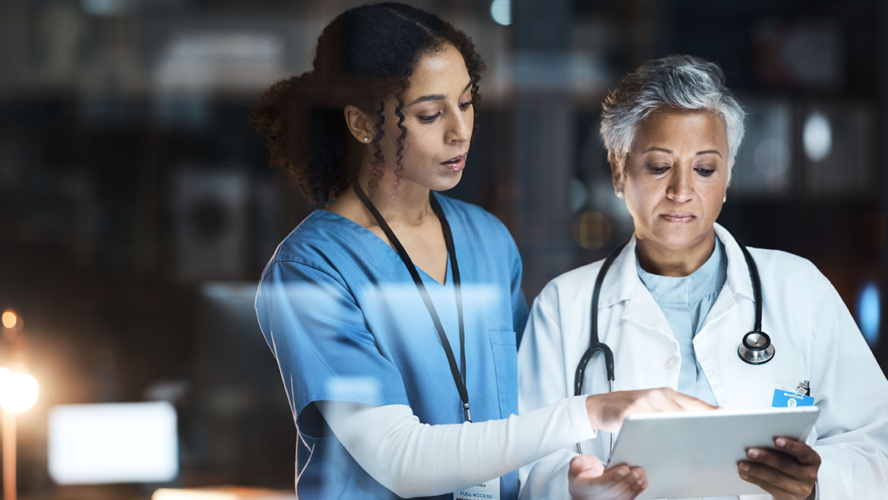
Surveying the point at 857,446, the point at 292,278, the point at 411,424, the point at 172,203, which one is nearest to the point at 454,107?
the point at 292,278

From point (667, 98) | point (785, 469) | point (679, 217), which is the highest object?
point (667, 98)

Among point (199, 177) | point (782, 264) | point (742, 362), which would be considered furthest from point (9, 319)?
point (782, 264)

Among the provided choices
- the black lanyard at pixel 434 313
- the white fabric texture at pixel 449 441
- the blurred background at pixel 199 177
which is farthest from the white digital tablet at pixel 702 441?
the blurred background at pixel 199 177

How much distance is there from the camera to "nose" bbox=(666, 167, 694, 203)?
1.31 m

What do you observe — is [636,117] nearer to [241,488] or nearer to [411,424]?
[411,424]

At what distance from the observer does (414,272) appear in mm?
1342

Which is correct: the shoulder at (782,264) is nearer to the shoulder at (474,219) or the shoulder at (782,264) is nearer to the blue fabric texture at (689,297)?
the blue fabric texture at (689,297)

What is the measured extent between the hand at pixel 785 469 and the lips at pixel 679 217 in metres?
0.46

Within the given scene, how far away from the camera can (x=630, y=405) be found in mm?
1140

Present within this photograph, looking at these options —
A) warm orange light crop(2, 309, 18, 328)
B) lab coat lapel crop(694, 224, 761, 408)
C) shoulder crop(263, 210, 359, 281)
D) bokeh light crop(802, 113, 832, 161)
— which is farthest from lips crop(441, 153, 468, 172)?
warm orange light crop(2, 309, 18, 328)

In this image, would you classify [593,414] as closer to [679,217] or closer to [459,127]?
[679,217]

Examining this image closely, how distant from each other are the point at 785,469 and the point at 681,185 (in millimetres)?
562

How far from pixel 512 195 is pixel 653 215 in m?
0.38

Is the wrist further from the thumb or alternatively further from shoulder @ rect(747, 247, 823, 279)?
shoulder @ rect(747, 247, 823, 279)
